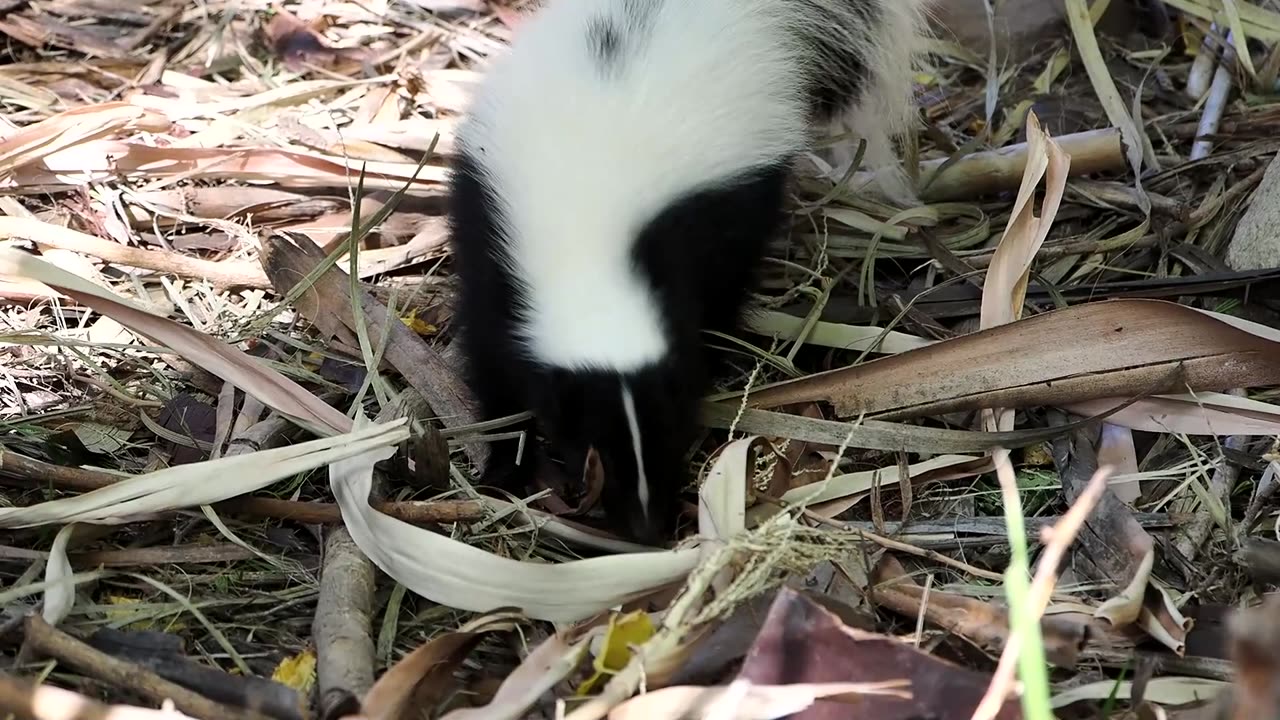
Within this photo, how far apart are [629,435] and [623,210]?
531mm

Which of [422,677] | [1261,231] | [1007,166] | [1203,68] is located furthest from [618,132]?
[1203,68]

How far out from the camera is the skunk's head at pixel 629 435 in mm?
2174

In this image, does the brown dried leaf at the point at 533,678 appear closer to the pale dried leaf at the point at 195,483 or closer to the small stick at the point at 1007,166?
the pale dried leaf at the point at 195,483

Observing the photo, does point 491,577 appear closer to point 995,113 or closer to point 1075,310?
point 1075,310

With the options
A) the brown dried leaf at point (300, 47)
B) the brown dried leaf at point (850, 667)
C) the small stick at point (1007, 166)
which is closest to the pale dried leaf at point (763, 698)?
the brown dried leaf at point (850, 667)

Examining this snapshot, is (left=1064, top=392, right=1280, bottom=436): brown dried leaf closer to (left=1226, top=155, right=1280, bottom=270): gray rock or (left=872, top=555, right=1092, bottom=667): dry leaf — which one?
(left=1226, top=155, right=1280, bottom=270): gray rock

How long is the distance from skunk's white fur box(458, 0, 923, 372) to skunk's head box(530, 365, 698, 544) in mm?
45

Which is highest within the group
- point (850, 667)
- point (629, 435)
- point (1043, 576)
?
point (1043, 576)

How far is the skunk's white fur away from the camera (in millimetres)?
2293

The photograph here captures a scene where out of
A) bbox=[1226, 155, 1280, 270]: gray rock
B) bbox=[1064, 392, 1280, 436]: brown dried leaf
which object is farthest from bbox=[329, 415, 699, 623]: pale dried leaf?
bbox=[1226, 155, 1280, 270]: gray rock

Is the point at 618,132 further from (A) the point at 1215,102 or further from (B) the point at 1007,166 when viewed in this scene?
(A) the point at 1215,102

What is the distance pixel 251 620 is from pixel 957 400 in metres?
1.64

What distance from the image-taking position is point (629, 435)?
2.19 metres

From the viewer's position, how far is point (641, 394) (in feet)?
7.14
